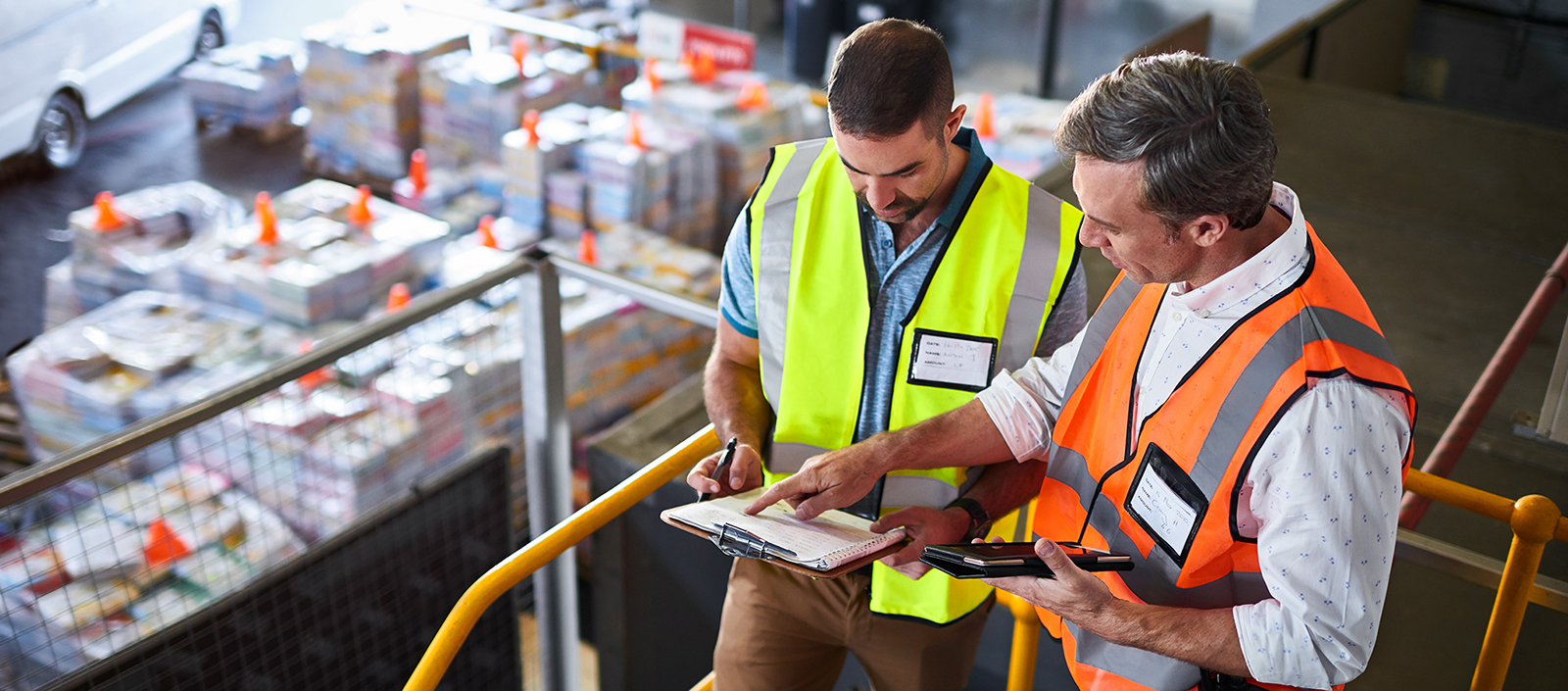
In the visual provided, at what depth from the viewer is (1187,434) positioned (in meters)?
1.46

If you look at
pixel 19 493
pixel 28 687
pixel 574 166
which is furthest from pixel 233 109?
pixel 19 493

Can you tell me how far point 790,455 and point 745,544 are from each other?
1.30 ft

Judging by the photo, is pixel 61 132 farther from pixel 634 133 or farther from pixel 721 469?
pixel 721 469

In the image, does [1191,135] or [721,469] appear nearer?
[1191,135]

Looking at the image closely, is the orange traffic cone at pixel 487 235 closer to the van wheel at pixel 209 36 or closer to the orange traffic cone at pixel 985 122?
the orange traffic cone at pixel 985 122

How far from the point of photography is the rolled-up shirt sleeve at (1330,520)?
130 centimetres

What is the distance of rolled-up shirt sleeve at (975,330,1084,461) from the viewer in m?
1.79

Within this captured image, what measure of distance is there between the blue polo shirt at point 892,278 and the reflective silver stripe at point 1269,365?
0.51 m

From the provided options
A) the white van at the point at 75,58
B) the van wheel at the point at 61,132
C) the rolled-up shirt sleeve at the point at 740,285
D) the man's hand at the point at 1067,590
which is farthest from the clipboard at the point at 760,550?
the van wheel at the point at 61,132

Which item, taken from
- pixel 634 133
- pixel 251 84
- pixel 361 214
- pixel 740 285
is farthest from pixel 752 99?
pixel 740 285

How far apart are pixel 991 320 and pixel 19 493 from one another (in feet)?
5.39

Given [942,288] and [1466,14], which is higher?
[942,288]

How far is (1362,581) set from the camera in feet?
4.31

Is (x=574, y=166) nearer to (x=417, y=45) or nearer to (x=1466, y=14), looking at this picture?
(x=417, y=45)
